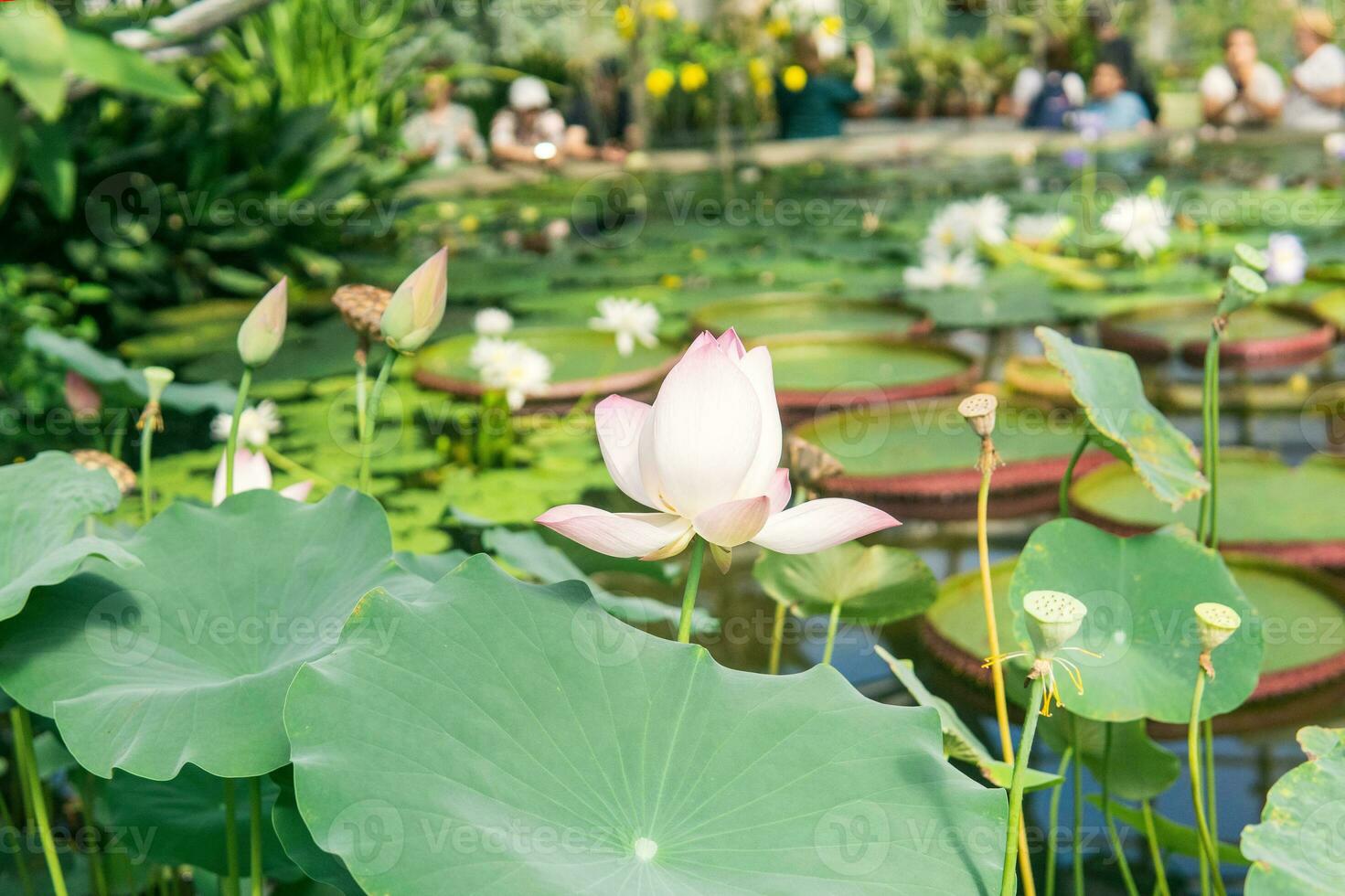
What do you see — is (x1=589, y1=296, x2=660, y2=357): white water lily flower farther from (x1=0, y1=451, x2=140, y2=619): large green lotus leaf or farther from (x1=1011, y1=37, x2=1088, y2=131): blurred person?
(x1=1011, y1=37, x2=1088, y2=131): blurred person

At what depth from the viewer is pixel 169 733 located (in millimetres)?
648

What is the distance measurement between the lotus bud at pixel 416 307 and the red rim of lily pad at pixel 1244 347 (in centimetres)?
219

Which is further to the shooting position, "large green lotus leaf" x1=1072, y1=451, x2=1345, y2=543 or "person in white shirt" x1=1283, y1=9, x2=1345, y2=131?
"person in white shirt" x1=1283, y1=9, x2=1345, y2=131

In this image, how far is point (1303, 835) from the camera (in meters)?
0.63

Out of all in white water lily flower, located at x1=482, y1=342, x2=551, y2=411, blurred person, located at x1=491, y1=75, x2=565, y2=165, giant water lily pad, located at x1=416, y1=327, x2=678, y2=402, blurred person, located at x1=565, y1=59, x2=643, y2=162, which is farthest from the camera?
blurred person, located at x1=565, y1=59, x2=643, y2=162

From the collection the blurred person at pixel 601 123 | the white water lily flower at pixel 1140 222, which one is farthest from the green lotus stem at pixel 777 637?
the blurred person at pixel 601 123

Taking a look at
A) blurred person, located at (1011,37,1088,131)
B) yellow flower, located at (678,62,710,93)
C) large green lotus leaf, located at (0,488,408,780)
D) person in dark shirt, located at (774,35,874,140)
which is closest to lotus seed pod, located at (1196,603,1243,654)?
large green lotus leaf, located at (0,488,408,780)

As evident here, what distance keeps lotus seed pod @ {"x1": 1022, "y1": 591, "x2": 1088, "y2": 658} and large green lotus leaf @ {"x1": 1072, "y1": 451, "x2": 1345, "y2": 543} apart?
1.17 meters

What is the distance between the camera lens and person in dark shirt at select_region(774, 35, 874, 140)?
839 centimetres

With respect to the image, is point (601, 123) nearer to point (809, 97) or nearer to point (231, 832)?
point (809, 97)

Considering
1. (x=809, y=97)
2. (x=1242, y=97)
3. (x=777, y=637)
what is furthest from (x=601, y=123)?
(x=777, y=637)

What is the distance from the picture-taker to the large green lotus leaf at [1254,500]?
Answer: 168cm

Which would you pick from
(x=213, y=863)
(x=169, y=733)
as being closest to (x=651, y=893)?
(x=169, y=733)

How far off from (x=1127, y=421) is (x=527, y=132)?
6.54 meters
